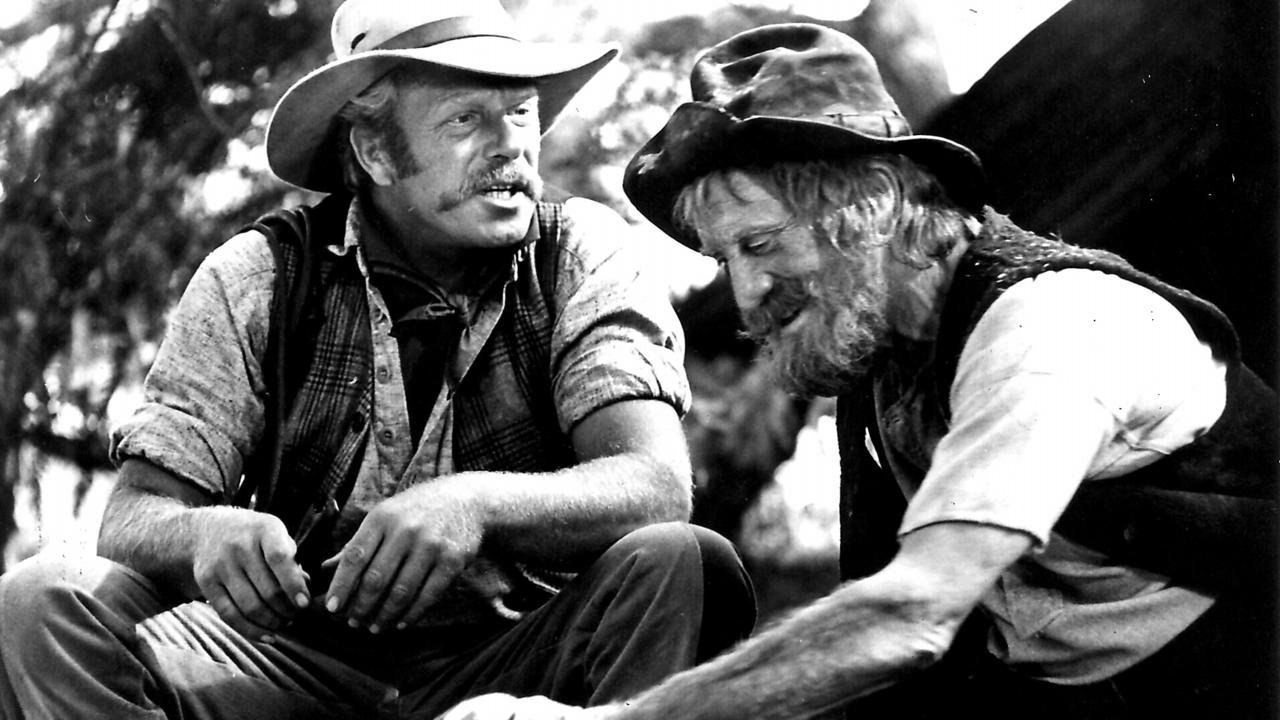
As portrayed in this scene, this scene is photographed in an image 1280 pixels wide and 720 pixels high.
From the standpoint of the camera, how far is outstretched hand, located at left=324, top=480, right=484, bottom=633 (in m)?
2.38

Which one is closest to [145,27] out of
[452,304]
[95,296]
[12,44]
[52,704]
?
[12,44]

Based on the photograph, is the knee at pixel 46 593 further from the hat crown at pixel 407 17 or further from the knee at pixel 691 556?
the hat crown at pixel 407 17

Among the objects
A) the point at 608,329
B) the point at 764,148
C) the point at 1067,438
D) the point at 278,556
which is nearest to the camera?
the point at 1067,438

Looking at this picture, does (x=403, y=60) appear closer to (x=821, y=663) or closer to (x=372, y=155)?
(x=372, y=155)

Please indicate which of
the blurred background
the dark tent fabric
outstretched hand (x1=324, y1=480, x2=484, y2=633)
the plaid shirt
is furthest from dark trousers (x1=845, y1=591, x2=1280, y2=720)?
the blurred background

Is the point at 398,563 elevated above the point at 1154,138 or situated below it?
above

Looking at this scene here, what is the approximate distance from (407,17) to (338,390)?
583 millimetres

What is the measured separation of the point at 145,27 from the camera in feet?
19.4

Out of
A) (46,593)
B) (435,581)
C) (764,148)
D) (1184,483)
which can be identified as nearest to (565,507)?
(435,581)

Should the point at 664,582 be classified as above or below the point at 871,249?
below

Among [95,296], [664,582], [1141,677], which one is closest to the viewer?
[664,582]

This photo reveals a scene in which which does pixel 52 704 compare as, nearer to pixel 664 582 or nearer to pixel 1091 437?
pixel 664 582

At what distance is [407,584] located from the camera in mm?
2383

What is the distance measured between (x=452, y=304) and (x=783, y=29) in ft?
2.01
